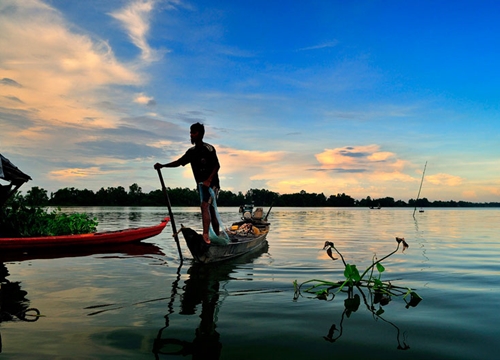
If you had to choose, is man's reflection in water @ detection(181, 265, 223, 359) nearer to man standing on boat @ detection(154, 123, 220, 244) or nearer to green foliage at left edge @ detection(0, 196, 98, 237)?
man standing on boat @ detection(154, 123, 220, 244)

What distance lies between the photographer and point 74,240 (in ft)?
45.2

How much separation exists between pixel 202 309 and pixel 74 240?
9678 millimetres

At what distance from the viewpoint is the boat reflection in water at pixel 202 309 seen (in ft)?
13.6

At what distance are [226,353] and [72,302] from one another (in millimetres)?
3467

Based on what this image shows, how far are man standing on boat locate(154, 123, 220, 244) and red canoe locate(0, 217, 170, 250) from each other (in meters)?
6.26

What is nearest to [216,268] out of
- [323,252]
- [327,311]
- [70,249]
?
[327,311]

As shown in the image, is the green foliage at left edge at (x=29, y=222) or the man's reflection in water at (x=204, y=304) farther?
the green foliage at left edge at (x=29, y=222)

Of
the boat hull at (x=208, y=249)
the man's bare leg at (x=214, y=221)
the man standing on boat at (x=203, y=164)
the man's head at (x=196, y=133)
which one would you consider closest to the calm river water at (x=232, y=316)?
the boat hull at (x=208, y=249)

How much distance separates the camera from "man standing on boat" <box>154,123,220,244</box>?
30.5 ft

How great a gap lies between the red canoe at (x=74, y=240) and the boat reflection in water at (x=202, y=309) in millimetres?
5641

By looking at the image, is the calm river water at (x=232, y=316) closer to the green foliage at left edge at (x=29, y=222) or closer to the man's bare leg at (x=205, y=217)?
the man's bare leg at (x=205, y=217)

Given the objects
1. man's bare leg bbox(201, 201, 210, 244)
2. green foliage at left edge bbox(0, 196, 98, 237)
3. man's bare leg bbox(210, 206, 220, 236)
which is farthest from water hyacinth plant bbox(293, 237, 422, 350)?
green foliage at left edge bbox(0, 196, 98, 237)

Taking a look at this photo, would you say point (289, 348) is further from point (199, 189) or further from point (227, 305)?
point (199, 189)

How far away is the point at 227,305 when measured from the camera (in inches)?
242
